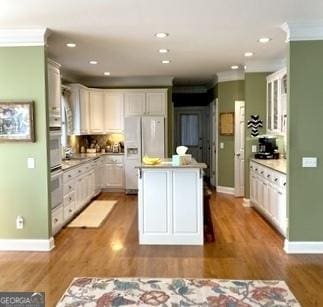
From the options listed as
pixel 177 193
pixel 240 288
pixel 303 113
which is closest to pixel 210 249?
pixel 177 193

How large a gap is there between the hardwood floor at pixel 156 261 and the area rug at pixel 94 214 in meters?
0.34

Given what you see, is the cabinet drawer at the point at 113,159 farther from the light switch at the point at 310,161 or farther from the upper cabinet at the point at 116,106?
the light switch at the point at 310,161

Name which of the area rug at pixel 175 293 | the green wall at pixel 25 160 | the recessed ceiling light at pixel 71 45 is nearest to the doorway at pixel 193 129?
the recessed ceiling light at pixel 71 45

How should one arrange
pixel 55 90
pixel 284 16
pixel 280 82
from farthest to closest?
pixel 280 82 < pixel 55 90 < pixel 284 16

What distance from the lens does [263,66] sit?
287 inches

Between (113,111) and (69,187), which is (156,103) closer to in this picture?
(113,111)

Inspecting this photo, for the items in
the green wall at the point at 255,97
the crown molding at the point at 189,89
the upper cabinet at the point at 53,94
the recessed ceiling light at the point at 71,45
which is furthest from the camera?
the crown molding at the point at 189,89

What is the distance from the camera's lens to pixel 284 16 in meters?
4.20

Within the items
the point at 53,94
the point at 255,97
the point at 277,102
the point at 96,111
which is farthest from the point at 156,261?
the point at 96,111

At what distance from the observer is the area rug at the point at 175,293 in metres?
3.36

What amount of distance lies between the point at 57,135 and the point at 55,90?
63 cm

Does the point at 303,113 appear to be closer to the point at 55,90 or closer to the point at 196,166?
the point at 196,166

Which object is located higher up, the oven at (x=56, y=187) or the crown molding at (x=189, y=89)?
the crown molding at (x=189, y=89)

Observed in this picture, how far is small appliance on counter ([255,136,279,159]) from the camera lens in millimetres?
6992
